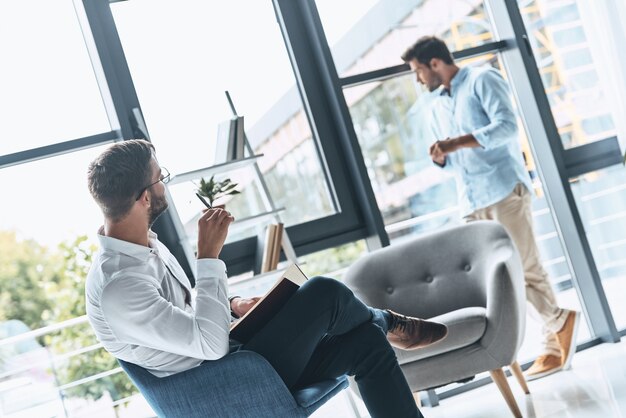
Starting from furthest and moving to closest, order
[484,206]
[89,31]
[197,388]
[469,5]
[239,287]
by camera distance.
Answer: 1. [469,5]
2. [484,206]
3. [89,31]
4. [239,287]
5. [197,388]

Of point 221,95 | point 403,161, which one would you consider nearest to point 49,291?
point 221,95

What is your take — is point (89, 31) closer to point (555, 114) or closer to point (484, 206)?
point (484, 206)

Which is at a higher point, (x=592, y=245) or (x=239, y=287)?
(x=239, y=287)

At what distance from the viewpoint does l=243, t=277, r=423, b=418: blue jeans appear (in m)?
2.26

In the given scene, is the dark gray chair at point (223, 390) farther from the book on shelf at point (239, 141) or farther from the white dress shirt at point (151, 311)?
the book on shelf at point (239, 141)

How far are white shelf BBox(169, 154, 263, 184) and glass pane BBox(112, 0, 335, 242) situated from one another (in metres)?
0.19

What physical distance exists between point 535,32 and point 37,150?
105 inches

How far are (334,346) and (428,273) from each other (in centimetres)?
118

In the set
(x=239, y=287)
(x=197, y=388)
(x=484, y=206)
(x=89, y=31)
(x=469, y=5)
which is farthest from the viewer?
(x=469, y=5)

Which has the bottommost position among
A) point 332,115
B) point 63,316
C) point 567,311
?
point 567,311

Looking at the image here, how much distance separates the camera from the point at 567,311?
3.95 metres

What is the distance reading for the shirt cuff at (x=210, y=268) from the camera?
2145 mm

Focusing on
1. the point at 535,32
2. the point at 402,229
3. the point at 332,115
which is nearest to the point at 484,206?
the point at 402,229

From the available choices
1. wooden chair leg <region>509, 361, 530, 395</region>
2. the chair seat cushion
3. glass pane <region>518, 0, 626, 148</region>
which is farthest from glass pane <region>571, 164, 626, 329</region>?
the chair seat cushion
